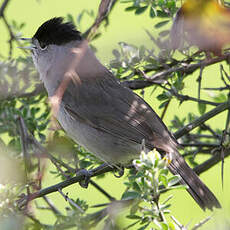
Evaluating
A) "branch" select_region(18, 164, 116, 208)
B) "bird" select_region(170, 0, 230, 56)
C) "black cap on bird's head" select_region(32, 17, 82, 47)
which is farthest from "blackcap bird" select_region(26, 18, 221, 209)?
"bird" select_region(170, 0, 230, 56)

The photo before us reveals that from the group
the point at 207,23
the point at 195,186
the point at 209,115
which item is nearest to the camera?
the point at 207,23

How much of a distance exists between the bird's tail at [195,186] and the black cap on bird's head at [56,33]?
1444mm

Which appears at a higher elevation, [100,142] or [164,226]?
[164,226]

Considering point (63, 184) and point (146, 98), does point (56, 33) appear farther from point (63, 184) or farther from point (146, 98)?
point (146, 98)

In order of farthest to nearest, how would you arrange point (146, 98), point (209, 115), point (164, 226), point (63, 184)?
point (146, 98) → point (209, 115) → point (63, 184) → point (164, 226)

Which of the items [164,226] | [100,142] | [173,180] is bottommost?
[100,142]

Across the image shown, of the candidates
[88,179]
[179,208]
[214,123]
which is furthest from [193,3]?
[214,123]

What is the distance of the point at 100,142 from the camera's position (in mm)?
3268

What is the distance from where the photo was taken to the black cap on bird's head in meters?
3.69

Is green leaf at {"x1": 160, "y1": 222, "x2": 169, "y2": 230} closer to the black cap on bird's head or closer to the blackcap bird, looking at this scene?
the blackcap bird

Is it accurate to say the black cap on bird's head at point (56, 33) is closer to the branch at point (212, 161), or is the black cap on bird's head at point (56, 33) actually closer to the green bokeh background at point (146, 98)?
the green bokeh background at point (146, 98)

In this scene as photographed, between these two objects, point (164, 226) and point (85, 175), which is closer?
point (164, 226)

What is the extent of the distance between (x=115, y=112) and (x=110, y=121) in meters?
0.09

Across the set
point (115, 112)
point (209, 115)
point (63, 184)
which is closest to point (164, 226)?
point (63, 184)
